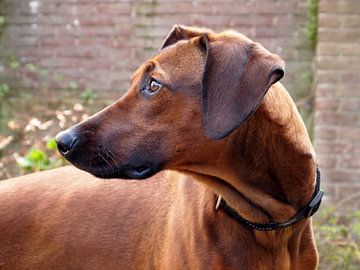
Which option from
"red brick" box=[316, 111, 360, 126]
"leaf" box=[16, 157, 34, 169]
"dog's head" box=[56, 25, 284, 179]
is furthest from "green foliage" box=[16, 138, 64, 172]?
"dog's head" box=[56, 25, 284, 179]

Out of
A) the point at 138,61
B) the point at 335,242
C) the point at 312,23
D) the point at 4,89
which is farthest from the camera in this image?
the point at 4,89

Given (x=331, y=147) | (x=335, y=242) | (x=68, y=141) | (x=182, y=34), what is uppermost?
(x=182, y=34)

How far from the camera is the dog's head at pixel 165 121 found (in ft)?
10.5

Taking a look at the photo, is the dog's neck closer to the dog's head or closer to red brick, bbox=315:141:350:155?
the dog's head

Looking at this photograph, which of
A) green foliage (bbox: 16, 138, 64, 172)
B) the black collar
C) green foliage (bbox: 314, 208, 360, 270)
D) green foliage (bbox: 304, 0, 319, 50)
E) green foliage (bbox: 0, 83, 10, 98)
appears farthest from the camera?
green foliage (bbox: 0, 83, 10, 98)

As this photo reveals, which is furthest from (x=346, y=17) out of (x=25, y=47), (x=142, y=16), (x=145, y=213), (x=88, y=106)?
(x=145, y=213)

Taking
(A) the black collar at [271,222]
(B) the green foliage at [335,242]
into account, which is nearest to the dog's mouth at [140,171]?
(A) the black collar at [271,222]

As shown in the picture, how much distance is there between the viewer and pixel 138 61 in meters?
6.93

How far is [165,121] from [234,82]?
323 mm

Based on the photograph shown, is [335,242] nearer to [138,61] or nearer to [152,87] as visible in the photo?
[138,61]

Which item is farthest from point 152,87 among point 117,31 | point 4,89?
point 4,89

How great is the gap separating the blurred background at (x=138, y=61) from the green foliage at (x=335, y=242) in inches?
1.1

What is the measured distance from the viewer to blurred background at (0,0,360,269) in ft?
21.2

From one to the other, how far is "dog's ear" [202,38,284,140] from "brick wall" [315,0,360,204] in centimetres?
339
